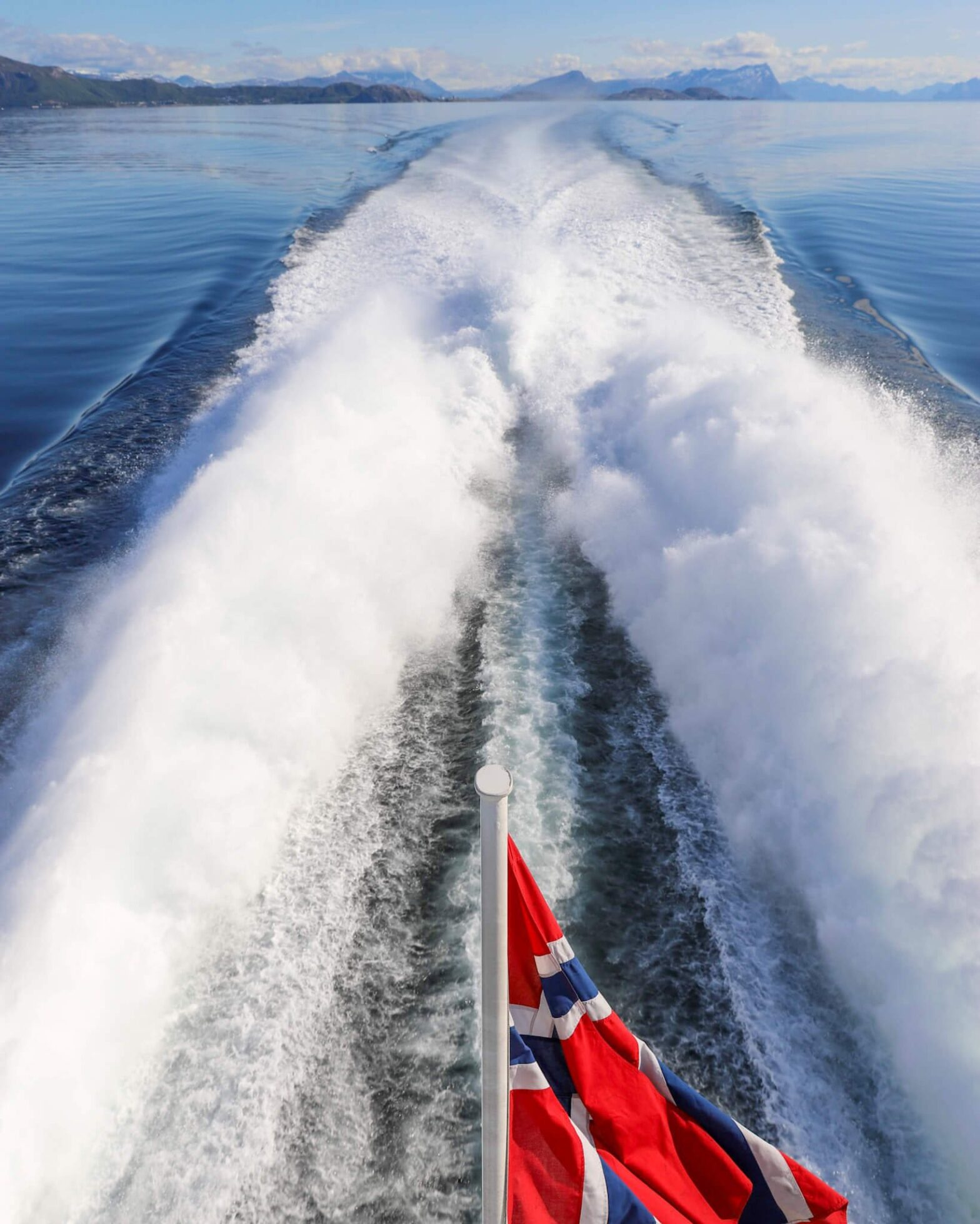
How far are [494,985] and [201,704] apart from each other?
4.69 metres

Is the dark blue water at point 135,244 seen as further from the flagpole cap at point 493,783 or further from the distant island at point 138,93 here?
the distant island at point 138,93

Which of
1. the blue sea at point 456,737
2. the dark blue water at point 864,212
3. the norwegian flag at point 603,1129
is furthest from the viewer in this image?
the dark blue water at point 864,212

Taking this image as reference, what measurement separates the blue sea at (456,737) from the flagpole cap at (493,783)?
10.0 ft

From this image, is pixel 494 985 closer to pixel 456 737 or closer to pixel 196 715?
pixel 456 737

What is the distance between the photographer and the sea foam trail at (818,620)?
15.5 feet

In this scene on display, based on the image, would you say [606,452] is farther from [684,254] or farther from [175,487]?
[684,254]

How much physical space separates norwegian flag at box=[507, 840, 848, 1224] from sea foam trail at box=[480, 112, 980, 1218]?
1.79 meters

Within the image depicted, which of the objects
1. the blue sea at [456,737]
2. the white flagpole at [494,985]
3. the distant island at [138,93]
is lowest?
the blue sea at [456,737]

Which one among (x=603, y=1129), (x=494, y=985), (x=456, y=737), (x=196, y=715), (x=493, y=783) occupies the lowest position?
(x=456, y=737)

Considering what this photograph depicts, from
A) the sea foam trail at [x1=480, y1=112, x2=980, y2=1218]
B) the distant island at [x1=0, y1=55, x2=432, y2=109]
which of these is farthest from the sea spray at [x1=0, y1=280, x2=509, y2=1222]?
the distant island at [x1=0, y1=55, x2=432, y2=109]

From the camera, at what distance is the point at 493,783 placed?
229cm

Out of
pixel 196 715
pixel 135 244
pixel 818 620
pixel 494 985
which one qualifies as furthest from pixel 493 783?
pixel 135 244

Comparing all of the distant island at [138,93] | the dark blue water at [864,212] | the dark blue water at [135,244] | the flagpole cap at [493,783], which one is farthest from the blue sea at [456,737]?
the distant island at [138,93]

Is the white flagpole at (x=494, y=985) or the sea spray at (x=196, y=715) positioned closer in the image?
the white flagpole at (x=494, y=985)
